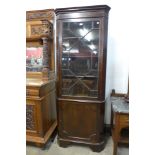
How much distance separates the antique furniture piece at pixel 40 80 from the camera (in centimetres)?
215

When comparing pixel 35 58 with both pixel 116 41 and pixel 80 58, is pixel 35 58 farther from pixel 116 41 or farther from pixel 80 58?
pixel 116 41

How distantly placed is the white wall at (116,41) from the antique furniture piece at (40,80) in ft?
1.29

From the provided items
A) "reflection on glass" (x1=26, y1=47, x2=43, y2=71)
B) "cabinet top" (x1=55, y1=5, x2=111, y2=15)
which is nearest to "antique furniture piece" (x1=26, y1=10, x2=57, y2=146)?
"reflection on glass" (x1=26, y1=47, x2=43, y2=71)

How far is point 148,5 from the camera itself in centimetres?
52

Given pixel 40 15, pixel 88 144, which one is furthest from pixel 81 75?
pixel 40 15

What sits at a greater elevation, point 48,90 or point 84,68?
point 84,68

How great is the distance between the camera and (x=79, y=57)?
219 cm

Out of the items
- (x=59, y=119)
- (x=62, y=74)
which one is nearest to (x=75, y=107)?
(x=59, y=119)

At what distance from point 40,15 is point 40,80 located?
44.3 inches

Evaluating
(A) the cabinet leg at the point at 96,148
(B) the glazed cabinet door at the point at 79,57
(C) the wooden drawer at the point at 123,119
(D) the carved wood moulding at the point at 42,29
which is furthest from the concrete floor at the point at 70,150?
(D) the carved wood moulding at the point at 42,29

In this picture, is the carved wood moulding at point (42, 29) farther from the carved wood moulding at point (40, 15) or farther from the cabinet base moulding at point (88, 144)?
the cabinet base moulding at point (88, 144)

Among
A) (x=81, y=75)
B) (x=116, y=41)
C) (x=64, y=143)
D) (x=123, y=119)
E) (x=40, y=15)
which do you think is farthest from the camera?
(x=40, y=15)
